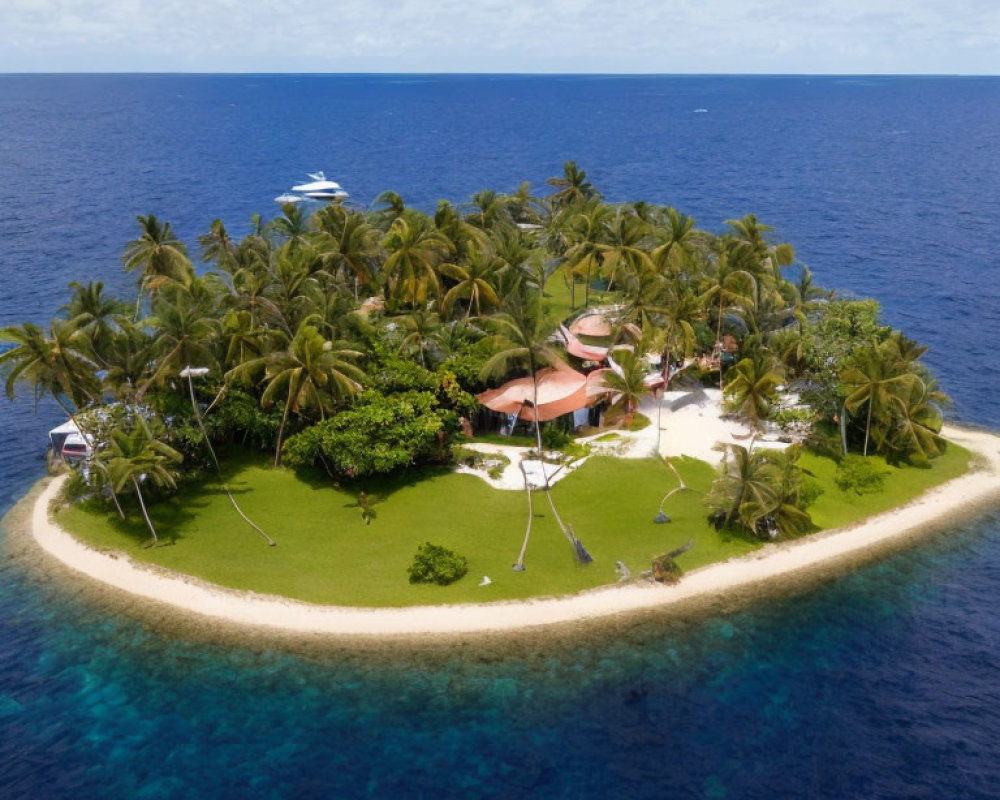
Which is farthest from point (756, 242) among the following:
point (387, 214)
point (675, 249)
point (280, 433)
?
point (280, 433)

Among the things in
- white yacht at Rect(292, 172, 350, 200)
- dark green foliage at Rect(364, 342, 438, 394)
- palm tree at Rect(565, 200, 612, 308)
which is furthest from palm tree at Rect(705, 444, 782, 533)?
white yacht at Rect(292, 172, 350, 200)

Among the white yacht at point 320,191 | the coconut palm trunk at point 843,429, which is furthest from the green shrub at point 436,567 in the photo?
the white yacht at point 320,191

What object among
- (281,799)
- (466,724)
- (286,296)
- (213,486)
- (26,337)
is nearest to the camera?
(281,799)

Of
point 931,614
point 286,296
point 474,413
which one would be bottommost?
point 931,614

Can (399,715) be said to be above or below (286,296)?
below

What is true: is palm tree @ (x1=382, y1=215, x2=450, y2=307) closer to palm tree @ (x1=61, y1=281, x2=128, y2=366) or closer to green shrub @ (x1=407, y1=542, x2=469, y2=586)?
palm tree @ (x1=61, y1=281, x2=128, y2=366)

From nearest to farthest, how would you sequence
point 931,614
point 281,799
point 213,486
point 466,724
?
1. point 281,799
2. point 466,724
3. point 931,614
4. point 213,486

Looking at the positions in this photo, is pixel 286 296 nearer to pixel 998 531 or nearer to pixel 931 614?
pixel 931 614

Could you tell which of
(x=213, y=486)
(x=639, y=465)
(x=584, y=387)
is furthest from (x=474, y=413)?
(x=213, y=486)
